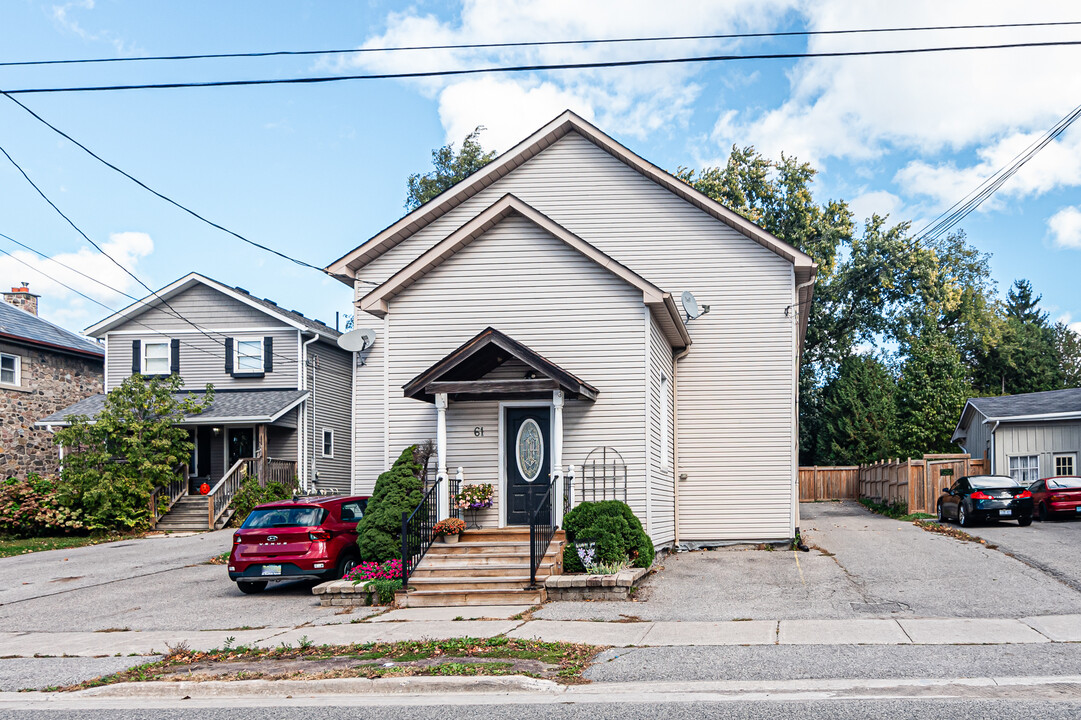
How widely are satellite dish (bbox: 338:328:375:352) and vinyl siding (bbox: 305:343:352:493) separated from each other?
12.2 meters

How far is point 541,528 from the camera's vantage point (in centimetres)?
1511

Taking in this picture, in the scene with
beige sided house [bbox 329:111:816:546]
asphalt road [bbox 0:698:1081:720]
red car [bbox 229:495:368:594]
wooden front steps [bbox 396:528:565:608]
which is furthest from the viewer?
beige sided house [bbox 329:111:816:546]

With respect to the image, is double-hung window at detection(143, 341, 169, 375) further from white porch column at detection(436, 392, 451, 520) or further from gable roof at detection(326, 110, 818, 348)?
white porch column at detection(436, 392, 451, 520)

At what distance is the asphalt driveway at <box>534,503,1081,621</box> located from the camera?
12078 mm

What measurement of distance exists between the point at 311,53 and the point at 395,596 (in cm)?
825

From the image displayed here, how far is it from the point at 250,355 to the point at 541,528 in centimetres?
1962

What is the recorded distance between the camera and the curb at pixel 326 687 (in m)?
8.32

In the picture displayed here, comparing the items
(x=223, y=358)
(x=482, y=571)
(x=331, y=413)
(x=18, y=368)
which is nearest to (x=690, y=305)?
(x=482, y=571)

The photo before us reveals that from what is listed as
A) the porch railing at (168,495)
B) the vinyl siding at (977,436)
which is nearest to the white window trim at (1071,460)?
the vinyl siding at (977,436)

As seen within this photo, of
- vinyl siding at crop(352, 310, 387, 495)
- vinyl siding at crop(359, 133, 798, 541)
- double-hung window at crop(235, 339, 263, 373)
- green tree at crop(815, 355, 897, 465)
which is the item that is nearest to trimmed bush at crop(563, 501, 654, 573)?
vinyl siding at crop(359, 133, 798, 541)

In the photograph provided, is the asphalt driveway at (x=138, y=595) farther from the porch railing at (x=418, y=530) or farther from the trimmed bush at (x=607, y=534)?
the trimmed bush at (x=607, y=534)

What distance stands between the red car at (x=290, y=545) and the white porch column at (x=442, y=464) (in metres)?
1.66

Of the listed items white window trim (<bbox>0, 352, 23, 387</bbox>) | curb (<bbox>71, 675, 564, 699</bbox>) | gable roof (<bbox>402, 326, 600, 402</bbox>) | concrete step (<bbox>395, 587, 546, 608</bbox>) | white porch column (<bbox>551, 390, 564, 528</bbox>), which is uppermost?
white window trim (<bbox>0, 352, 23, 387</bbox>)

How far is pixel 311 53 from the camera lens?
1418 centimetres
